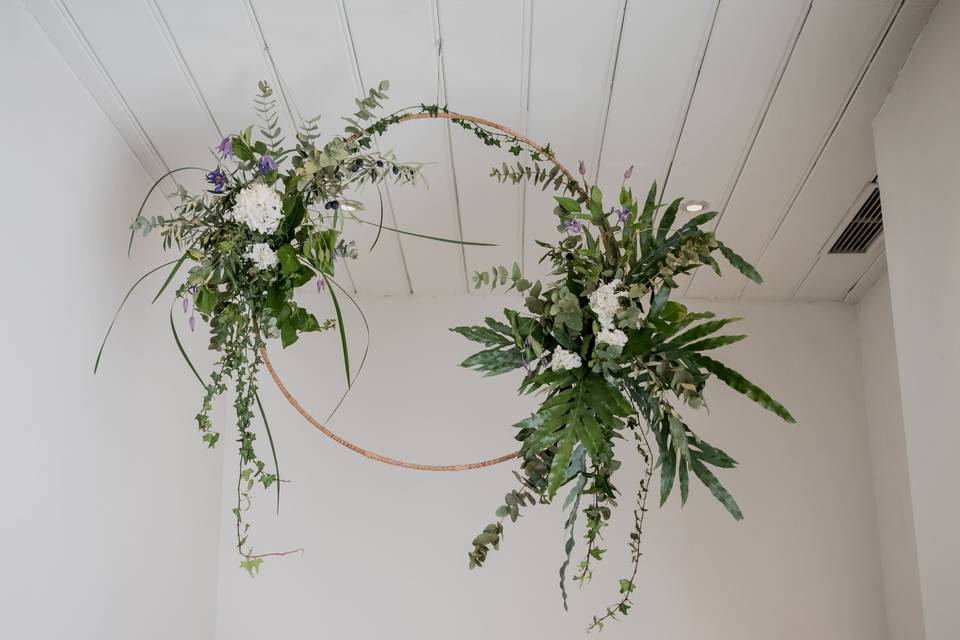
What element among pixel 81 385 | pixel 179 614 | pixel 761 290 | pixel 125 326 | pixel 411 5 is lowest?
pixel 179 614

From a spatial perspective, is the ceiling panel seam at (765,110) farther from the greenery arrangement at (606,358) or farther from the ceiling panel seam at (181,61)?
the ceiling panel seam at (181,61)

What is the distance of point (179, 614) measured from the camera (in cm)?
244

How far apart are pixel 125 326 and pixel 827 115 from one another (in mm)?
1698

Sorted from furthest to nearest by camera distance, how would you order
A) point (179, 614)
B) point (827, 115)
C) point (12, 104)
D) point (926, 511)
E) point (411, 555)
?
point (411, 555) < point (179, 614) < point (827, 115) < point (926, 511) < point (12, 104)

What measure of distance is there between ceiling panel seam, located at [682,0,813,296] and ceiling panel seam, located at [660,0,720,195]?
164mm

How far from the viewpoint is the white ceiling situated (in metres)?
1.71

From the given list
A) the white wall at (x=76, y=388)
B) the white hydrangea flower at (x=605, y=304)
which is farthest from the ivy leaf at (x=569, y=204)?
the white wall at (x=76, y=388)

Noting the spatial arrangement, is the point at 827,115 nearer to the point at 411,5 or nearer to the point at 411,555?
the point at 411,5

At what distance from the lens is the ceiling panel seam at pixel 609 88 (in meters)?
1.73

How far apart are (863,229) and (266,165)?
175 centimetres

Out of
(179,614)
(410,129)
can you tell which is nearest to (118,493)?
(179,614)

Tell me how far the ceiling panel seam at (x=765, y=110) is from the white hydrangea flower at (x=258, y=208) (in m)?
1.08

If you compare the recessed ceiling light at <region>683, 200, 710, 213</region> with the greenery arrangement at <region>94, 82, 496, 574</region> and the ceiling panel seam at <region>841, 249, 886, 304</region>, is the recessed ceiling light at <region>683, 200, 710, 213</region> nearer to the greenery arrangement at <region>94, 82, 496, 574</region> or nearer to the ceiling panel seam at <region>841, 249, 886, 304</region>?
the ceiling panel seam at <region>841, 249, 886, 304</region>

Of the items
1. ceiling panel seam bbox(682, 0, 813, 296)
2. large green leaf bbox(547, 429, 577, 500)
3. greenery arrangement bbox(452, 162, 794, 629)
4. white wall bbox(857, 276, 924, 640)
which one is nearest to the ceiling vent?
white wall bbox(857, 276, 924, 640)
